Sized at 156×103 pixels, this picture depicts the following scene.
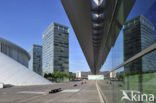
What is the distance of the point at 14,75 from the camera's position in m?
51.1

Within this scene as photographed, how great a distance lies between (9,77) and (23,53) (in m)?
43.8

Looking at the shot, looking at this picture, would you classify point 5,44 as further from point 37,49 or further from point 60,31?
point 37,49

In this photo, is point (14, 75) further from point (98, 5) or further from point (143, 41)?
point (143, 41)

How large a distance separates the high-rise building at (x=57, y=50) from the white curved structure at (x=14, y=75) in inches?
2313

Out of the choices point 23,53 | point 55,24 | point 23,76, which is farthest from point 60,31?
point 23,76

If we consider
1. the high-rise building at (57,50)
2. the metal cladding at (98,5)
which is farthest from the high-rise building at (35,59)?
the metal cladding at (98,5)

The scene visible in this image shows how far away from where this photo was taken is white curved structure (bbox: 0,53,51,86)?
158ft

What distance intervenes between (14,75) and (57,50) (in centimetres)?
6872

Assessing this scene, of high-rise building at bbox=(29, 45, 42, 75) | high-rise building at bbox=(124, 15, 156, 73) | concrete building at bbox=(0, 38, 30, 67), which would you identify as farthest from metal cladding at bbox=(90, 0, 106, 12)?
high-rise building at bbox=(29, 45, 42, 75)

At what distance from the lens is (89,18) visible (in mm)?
9562

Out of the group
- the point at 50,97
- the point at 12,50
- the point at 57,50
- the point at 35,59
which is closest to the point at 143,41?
the point at 50,97

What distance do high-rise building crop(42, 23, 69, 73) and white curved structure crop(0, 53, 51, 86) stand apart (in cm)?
5874

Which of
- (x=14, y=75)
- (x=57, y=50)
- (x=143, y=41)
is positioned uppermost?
(x=57, y=50)

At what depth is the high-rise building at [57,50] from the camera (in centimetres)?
11625
